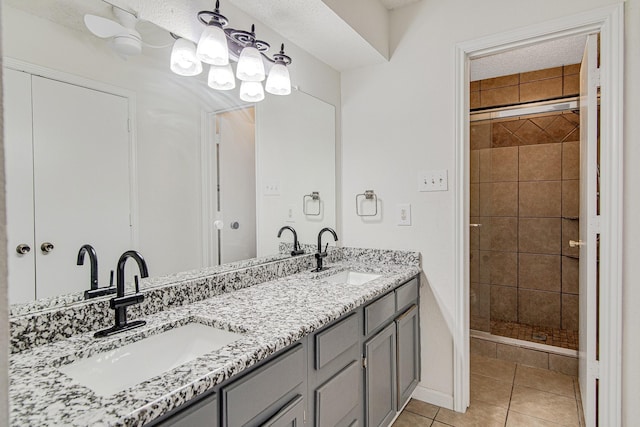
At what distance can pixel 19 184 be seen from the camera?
1.02m

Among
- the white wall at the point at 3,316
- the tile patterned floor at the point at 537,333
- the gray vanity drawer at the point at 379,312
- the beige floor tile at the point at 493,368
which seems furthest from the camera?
the tile patterned floor at the point at 537,333

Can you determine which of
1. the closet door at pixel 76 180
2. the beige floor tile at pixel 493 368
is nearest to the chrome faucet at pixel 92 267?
the closet door at pixel 76 180

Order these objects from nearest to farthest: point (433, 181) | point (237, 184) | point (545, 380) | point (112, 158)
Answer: point (112, 158) → point (237, 184) → point (433, 181) → point (545, 380)

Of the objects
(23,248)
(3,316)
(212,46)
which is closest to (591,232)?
(212,46)

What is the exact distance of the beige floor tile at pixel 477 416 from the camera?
1994mm

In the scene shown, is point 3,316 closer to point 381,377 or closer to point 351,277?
point 381,377

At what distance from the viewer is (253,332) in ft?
3.65

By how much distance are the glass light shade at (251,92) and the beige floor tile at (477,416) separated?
78.4 inches

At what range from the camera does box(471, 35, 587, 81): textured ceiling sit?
8.23ft

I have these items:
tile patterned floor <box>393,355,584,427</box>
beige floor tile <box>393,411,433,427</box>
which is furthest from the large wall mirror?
tile patterned floor <box>393,355,584,427</box>

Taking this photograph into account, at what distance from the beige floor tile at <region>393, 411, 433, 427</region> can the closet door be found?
1679 mm

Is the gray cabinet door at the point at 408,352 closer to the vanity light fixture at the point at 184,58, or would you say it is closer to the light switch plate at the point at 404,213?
the light switch plate at the point at 404,213

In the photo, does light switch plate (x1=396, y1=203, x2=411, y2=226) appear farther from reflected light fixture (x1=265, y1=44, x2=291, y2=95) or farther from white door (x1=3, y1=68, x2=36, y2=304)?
white door (x1=3, y1=68, x2=36, y2=304)

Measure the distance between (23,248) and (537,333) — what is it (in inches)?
137
